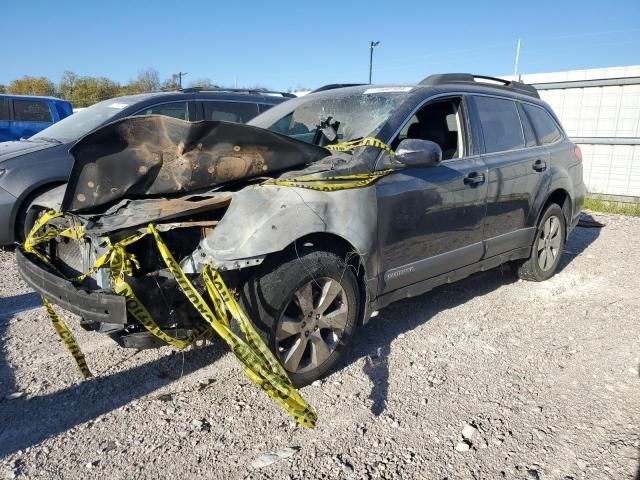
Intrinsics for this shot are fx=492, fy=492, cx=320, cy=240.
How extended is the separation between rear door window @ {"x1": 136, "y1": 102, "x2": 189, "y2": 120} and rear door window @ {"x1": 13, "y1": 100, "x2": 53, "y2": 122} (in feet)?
22.5

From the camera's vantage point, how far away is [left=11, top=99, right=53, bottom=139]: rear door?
11352 millimetres

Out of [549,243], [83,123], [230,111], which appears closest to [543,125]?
[549,243]

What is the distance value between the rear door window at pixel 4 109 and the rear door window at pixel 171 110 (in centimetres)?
715

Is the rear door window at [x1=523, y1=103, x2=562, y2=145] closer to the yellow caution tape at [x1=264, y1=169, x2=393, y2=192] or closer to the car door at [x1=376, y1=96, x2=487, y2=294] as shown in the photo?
the car door at [x1=376, y1=96, x2=487, y2=294]

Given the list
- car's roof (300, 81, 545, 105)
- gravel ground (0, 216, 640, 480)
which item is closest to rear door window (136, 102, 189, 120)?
car's roof (300, 81, 545, 105)

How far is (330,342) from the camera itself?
310 cm

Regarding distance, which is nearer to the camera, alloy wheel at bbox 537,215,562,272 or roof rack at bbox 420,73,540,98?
roof rack at bbox 420,73,540,98

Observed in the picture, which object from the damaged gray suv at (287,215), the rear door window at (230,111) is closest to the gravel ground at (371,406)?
the damaged gray suv at (287,215)

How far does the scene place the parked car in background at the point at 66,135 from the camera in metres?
5.35

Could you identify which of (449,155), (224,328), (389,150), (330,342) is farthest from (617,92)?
(224,328)

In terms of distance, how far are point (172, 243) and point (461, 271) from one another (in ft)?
7.62

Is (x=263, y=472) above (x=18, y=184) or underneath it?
underneath

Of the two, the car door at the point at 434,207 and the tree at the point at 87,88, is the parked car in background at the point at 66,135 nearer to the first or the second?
the car door at the point at 434,207

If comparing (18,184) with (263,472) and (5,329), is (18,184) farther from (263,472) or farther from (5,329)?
(263,472)
